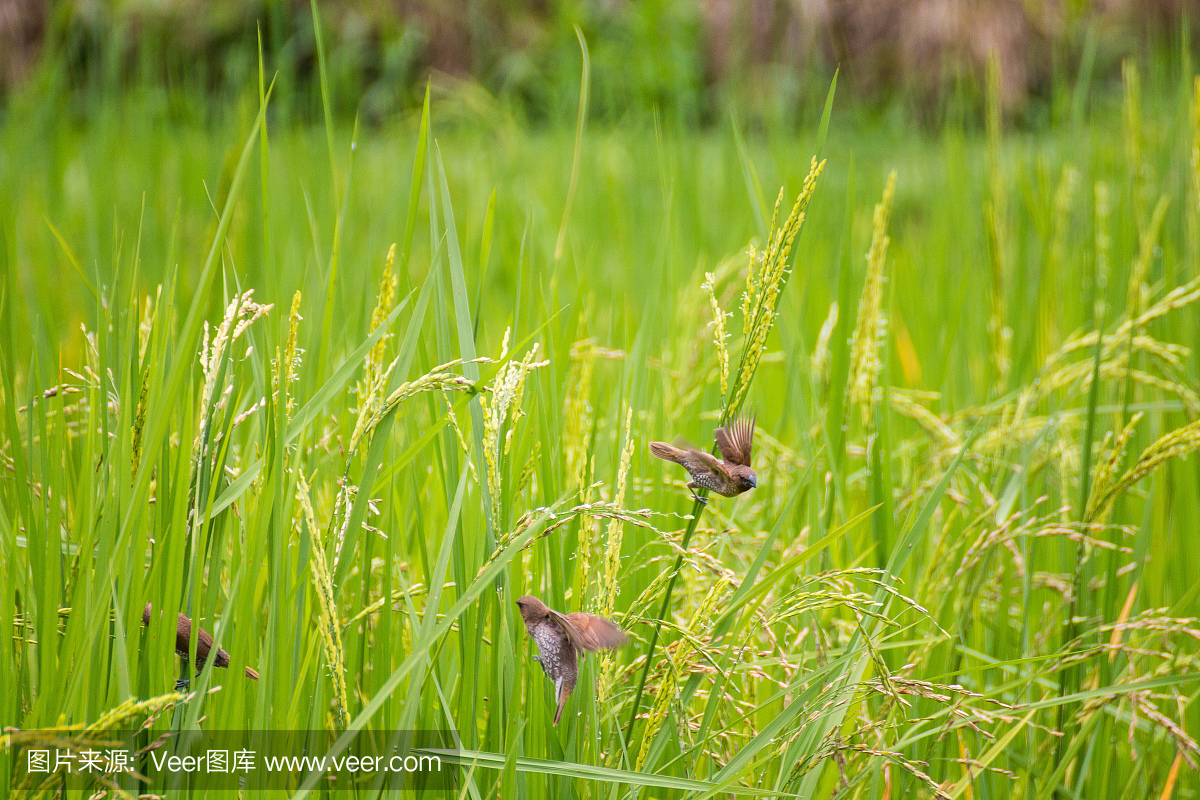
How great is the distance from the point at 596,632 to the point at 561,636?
26 millimetres

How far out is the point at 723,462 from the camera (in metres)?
0.63

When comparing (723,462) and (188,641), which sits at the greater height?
(723,462)

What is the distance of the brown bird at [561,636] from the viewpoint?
20.1 inches

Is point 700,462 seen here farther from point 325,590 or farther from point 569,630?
point 325,590

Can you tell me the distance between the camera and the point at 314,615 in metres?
0.65

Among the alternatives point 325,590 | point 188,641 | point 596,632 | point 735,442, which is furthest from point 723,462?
point 188,641

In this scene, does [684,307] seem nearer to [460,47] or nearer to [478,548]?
[478,548]

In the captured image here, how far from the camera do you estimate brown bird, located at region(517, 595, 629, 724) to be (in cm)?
51

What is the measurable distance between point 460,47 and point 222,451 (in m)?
6.82

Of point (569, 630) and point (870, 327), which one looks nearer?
point (569, 630)

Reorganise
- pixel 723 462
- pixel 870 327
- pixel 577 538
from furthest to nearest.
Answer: pixel 870 327, pixel 577 538, pixel 723 462

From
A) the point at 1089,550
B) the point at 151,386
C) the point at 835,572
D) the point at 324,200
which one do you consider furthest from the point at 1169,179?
the point at 324,200

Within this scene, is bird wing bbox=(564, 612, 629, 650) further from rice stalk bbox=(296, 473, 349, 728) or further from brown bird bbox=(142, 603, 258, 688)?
brown bird bbox=(142, 603, 258, 688)

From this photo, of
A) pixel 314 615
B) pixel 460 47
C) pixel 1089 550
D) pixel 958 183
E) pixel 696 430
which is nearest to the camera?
pixel 314 615
